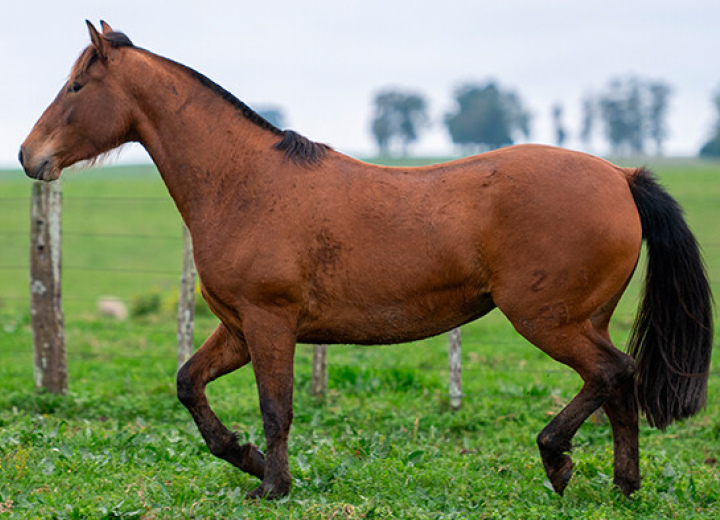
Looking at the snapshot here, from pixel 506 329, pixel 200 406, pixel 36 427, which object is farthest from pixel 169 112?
pixel 506 329

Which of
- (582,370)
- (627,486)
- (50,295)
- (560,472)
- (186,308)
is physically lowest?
(627,486)

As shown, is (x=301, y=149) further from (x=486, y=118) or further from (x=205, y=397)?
(x=486, y=118)

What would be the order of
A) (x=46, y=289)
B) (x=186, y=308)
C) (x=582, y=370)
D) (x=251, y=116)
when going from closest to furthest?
(x=582, y=370)
(x=251, y=116)
(x=46, y=289)
(x=186, y=308)

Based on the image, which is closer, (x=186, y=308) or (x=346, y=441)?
(x=346, y=441)

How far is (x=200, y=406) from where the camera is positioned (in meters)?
4.86

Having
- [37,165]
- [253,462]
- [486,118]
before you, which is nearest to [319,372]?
[253,462]

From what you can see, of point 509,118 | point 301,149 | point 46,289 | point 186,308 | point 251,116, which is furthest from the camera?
point 509,118

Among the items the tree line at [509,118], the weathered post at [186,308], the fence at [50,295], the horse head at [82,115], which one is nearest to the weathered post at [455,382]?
the fence at [50,295]

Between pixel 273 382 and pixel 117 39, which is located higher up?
pixel 117 39

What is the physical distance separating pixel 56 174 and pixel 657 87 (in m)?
89.9

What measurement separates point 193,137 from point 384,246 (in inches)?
53.0

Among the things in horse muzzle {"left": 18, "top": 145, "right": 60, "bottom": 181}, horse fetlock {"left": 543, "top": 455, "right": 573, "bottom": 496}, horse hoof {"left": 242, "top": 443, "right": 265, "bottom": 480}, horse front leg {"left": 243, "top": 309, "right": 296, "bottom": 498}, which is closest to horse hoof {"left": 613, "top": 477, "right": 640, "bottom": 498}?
horse fetlock {"left": 543, "top": 455, "right": 573, "bottom": 496}

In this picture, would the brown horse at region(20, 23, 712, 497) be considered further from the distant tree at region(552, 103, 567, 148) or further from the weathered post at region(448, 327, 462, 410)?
the distant tree at region(552, 103, 567, 148)

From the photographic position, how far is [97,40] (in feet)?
15.1
